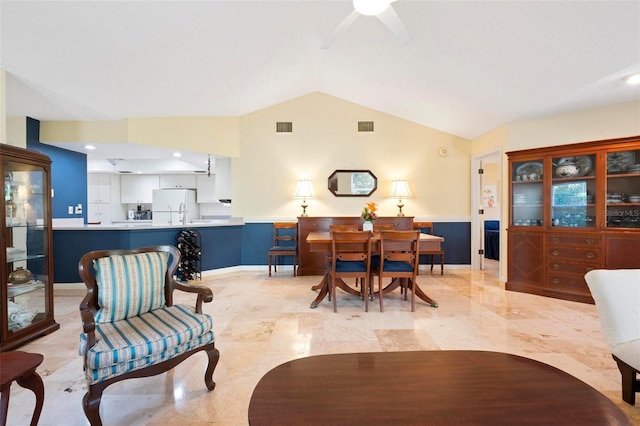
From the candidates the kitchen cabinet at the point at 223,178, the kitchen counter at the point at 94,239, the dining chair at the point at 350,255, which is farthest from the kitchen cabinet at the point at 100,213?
the dining chair at the point at 350,255

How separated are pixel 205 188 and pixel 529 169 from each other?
21.4ft

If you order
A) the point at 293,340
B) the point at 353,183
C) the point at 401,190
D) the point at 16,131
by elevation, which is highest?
the point at 16,131

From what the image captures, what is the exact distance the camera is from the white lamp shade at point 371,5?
2047mm

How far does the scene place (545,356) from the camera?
2.27m

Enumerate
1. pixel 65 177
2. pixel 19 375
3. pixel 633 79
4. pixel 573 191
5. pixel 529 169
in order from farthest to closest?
pixel 65 177
pixel 529 169
pixel 573 191
pixel 633 79
pixel 19 375

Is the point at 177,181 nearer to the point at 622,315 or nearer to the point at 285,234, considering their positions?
the point at 285,234

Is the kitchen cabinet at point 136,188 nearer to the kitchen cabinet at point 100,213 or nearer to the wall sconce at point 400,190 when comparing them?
the kitchen cabinet at point 100,213

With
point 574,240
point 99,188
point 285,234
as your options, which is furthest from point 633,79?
point 99,188

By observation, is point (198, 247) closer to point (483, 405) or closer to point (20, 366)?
point (20, 366)

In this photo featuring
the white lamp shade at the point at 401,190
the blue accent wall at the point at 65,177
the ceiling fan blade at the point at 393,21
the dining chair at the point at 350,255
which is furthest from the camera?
the white lamp shade at the point at 401,190

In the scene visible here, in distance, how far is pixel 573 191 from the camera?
12.3ft

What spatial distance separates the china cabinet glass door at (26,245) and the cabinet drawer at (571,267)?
5573mm

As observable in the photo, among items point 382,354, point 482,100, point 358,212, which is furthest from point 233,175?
point 382,354

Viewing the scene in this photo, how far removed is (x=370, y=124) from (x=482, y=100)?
75.5 inches
